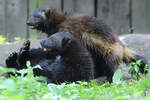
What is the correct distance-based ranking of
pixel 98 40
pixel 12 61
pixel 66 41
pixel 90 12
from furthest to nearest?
pixel 90 12 < pixel 98 40 < pixel 66 41 < pixel 12 61

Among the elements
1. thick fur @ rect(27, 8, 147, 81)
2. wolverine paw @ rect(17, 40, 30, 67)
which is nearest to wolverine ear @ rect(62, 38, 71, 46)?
wolverine paw @ rect(17, 40, 30, 67)

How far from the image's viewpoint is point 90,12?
777 cm

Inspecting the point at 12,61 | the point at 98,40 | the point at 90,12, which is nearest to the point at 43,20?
the point at 98,40

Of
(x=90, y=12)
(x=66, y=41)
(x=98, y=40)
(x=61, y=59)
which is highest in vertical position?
(x=90, y=12)

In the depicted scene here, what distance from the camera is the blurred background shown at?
24.3ft

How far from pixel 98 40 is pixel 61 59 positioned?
3.14ft

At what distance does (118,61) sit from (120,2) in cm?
333

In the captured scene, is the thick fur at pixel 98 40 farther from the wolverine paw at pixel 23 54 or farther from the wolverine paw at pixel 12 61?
the wolverine paw at pixel 12 61

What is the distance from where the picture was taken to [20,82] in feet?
7.09

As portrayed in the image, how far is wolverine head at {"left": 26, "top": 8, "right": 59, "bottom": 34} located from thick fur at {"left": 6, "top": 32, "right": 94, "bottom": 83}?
1.24m

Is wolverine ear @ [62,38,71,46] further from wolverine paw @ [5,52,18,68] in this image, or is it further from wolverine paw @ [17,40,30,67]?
wolverine paw @ [5,52,18,68]

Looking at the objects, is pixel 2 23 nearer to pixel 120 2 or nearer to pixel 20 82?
pixel 120 2

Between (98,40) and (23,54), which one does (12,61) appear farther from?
(98,40)

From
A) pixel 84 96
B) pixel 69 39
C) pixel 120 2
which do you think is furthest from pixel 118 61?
pixel 120 2
